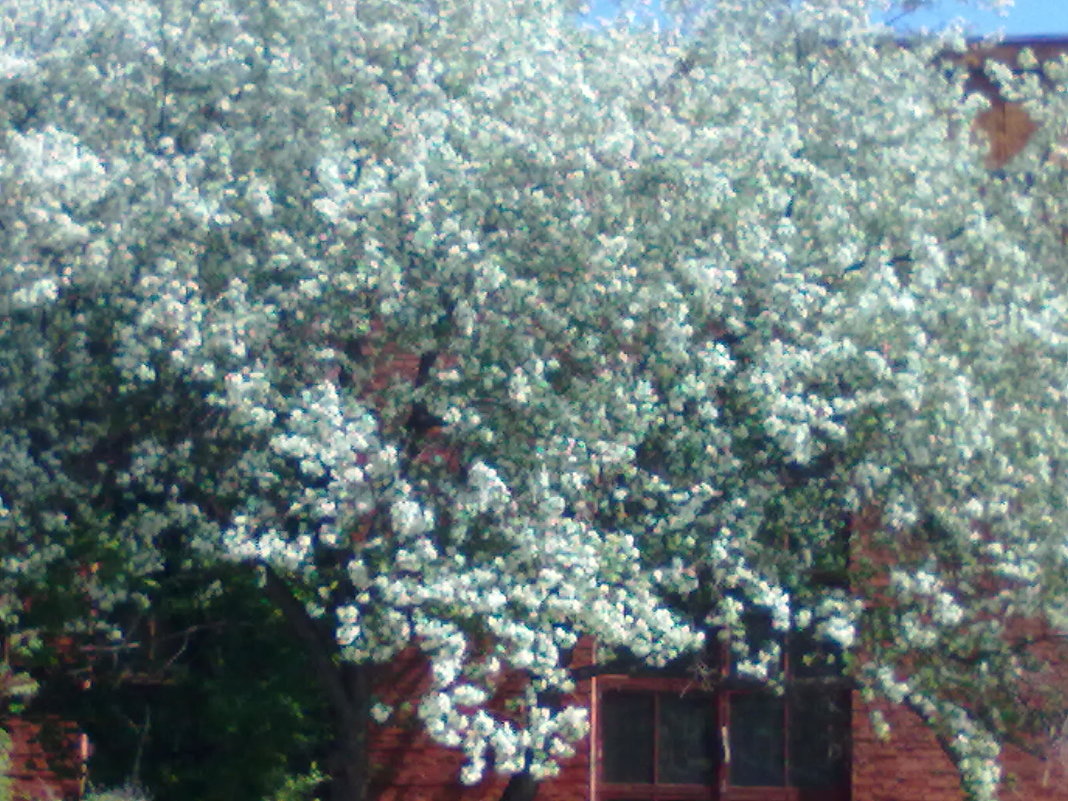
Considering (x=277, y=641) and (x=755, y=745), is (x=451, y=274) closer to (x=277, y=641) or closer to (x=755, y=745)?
(x=277, y=641)

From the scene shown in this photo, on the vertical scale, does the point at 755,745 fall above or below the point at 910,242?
below

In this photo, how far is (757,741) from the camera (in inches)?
404

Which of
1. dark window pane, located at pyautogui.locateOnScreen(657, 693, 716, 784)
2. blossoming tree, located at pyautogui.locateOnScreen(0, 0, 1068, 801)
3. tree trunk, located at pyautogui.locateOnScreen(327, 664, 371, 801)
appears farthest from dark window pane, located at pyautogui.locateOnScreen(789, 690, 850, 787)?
tree trunk, located at pyautogui.locateOnScreen(327, 664, 371, 801)

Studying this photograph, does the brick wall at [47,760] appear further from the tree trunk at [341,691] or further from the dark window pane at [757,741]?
the dark window pane at [757,741]

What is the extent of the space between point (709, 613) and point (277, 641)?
2903 mm

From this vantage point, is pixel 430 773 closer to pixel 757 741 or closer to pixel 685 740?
pixel 685 740

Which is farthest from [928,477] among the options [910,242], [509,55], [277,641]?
[277,641]

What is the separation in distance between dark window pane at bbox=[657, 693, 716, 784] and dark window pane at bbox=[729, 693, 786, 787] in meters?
0.17

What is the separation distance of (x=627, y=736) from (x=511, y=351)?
4.37 metres

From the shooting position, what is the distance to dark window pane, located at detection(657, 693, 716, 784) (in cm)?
1027

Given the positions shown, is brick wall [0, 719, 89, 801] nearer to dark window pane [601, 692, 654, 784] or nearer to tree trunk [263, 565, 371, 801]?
tree trunk [263, 565, 371, 801]

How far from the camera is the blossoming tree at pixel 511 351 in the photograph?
6.76 metres

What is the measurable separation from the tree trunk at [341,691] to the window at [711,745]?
249 centimetres

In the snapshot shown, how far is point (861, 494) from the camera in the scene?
294 inches
